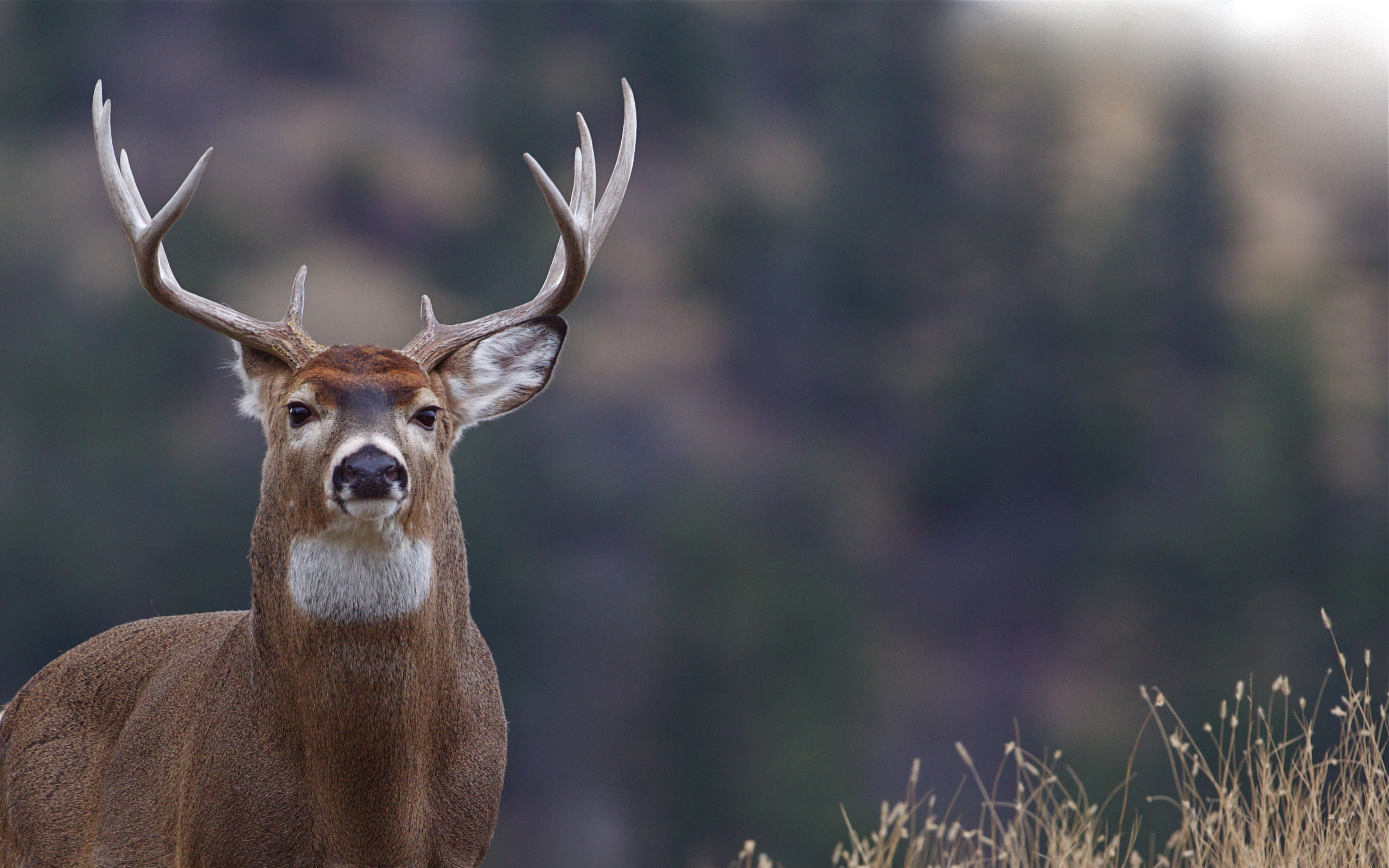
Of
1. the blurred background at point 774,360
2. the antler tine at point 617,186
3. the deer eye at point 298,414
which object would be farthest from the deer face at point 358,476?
the blurred background at point 774,360

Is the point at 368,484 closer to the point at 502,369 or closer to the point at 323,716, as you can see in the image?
the point at 323,716

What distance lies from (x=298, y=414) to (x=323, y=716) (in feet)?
2.80

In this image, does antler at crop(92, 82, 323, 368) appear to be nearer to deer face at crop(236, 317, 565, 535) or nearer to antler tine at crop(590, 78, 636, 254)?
deer face at crop(236, 317, 565, 535)

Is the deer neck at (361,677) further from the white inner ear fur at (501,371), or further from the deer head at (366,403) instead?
the white inner ear fur at (501,371)

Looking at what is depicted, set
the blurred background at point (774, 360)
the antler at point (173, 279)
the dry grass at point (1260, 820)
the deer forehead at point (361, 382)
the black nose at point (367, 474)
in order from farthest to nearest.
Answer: the blurred background at point (774, 360) → the dry grass at point (1260, 820) → the antler at point (173, 279) → the deer forehead at point (361, 382) → the black nose at point (367, 474)

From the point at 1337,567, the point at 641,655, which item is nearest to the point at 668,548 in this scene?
the point at 641,655

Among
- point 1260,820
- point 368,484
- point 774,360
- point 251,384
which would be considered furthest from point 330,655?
point 774,360

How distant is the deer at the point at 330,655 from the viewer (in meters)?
4.98

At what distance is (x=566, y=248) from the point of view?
5.82 metres

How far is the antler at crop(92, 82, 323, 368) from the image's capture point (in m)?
5.48

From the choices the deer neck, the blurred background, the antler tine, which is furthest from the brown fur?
the blurred background

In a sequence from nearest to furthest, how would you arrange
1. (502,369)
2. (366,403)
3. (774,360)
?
(366,403) < (502,369) < (774,360)

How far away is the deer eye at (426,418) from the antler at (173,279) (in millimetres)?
425

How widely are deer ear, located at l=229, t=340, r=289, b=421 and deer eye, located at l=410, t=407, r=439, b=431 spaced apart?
1.68 feet
